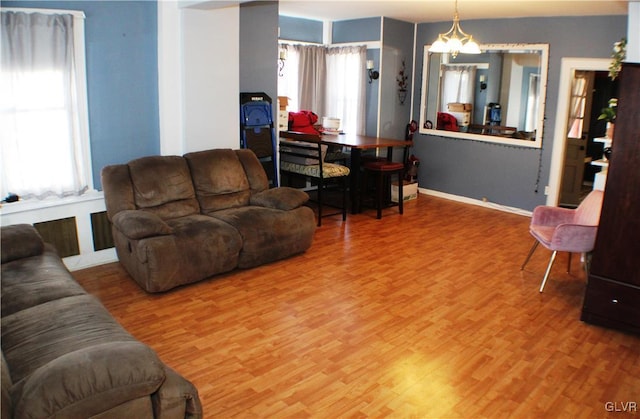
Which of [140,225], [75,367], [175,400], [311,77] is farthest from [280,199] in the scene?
[311,77]

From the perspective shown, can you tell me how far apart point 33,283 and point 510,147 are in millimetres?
5507

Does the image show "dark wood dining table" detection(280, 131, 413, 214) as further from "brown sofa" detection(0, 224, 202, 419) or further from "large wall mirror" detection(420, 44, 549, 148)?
"brown sofa" detection(0, 224, 202, 419)

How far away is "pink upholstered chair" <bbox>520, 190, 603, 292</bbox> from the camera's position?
12.7 ft

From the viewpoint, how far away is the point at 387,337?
11.1 feet

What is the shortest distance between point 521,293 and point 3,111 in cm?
408

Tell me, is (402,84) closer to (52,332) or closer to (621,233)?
(621,233)

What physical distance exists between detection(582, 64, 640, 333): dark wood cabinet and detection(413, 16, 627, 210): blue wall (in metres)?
2.95

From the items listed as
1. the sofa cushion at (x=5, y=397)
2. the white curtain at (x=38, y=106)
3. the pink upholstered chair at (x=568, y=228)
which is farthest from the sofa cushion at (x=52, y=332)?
the pink upholstered chair at (x=568, y=228)

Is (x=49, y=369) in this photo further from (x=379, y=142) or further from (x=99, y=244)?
(x=379, y=142)

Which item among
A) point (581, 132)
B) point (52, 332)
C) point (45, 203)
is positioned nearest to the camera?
point (52, 332)

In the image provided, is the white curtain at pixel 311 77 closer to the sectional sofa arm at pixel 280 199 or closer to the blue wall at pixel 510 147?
the blue wall at pixel 510 147

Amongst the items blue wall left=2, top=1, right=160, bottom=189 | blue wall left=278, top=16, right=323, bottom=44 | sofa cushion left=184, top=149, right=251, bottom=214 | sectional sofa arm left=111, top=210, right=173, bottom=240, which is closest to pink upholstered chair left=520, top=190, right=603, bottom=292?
sofa cushion left=184, top=149, right=251, bottom=214

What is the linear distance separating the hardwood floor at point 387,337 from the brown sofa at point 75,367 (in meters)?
0.61

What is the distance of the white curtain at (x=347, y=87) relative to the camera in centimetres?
711
